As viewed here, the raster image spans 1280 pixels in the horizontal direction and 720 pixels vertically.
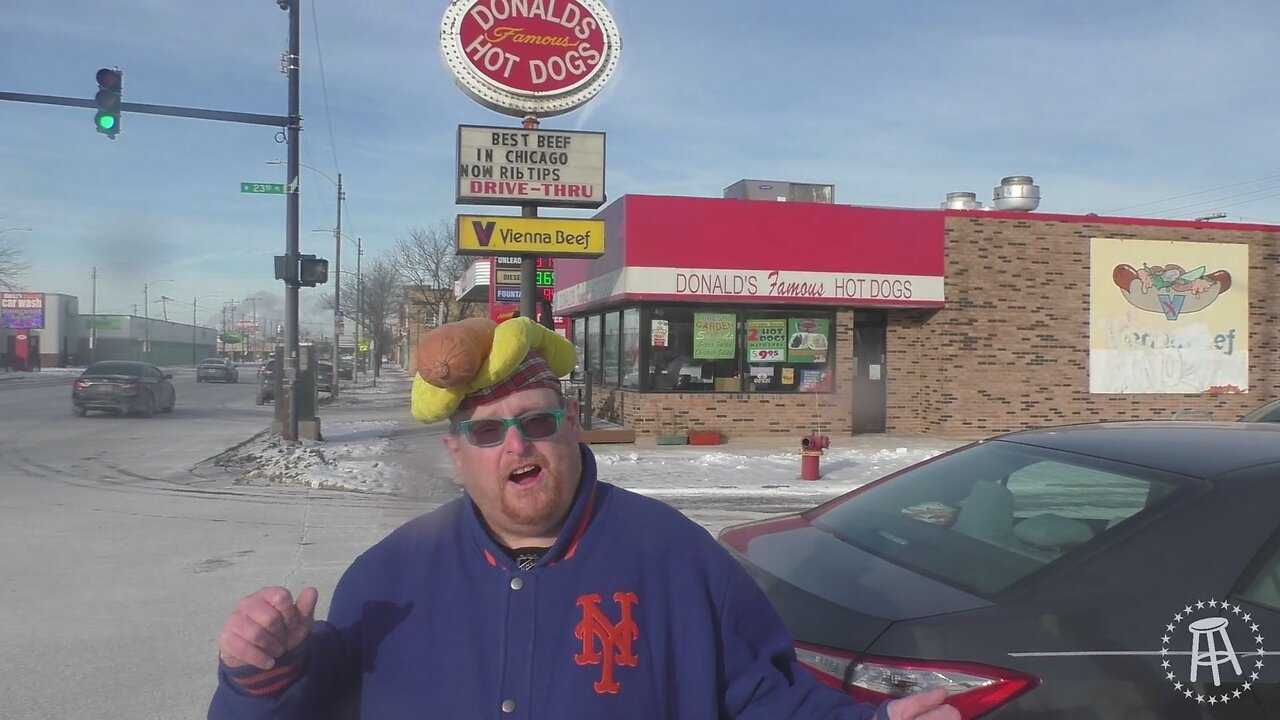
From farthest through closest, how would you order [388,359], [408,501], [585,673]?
[388,359]
[408,501]
[585,673]

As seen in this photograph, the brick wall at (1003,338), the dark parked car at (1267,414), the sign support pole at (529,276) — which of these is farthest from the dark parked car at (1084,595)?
the brick wall at (1003,338)

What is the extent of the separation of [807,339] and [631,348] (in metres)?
3.27

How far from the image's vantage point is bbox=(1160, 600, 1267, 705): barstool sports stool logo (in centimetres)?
260

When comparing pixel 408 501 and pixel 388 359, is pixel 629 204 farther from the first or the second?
pixel 388 359

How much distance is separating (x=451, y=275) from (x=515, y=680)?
156ft

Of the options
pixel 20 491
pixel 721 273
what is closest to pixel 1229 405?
pixel 721 273

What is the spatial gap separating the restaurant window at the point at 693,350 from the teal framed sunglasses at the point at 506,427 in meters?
14.8

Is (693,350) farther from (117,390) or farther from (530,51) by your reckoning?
(117,390)

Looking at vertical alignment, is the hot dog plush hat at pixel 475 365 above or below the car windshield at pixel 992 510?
above

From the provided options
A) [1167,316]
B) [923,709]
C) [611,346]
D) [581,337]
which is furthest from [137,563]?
[1167,316]

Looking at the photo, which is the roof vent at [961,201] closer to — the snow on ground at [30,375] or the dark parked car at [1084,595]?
the dark parked car at [1084,595]

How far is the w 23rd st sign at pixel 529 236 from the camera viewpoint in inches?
530

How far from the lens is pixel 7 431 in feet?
61.2

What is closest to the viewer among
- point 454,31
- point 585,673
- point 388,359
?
point 585,673
